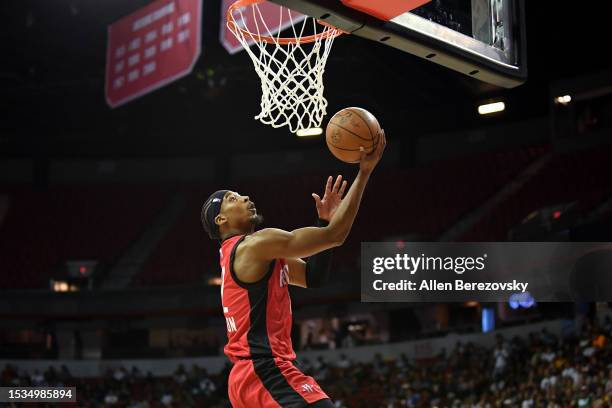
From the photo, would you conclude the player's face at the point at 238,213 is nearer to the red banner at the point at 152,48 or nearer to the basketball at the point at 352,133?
Result: the basketball at the point at 352,133

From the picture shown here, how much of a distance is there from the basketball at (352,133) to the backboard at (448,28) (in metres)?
0.41

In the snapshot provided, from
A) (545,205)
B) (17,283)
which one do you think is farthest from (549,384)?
(17,283)

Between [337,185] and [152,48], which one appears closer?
[337,185]

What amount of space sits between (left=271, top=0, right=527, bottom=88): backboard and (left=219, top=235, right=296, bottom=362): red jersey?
1156mm

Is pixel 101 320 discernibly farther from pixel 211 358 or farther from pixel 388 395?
pixel 388 395

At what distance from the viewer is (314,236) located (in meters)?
3.33

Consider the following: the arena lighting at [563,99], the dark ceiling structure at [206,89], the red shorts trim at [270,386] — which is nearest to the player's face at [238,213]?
the red shorts trim at [270,386]

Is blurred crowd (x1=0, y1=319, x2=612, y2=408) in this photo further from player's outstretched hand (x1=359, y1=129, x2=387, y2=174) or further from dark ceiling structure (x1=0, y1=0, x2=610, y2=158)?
player's outstretched hand (x1=359, y1=129, x2=387, y2=174)

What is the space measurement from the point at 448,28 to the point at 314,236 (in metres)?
1.58

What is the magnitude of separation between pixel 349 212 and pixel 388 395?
12407 millimetres

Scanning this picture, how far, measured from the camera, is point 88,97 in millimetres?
20078

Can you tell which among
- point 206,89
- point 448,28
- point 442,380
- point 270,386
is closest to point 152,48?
point 206,89

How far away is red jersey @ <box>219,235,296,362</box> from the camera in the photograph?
3.45 metres

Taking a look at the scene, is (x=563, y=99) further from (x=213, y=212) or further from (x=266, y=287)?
(x=266, y=287)
